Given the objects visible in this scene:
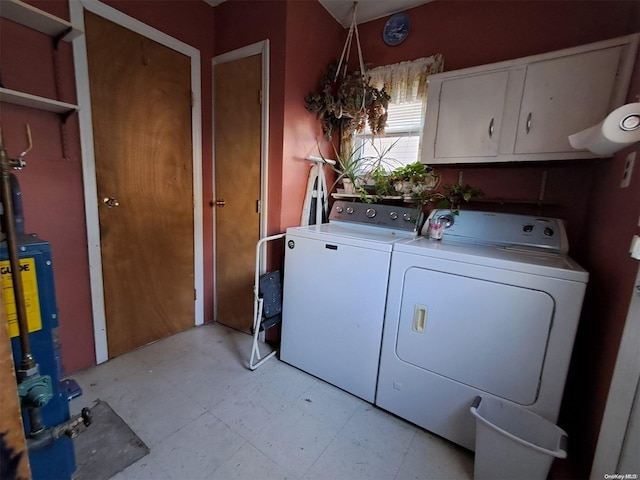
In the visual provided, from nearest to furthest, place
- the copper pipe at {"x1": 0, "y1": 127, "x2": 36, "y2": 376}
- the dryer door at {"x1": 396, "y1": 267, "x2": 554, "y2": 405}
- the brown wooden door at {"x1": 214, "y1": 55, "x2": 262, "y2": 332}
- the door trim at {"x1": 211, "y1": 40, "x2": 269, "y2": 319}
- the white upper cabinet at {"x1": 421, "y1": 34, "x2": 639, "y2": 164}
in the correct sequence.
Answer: the copper pipe at {"x1": 0, "y1": 127, "x2": 36, "y2": 376}
the dryer door at {"x1": 396, "y1": 267, "x2": 554, "y2": 405}
the white upper cabinet at {"x1": 421, "y1": 34, "x2": 639, "y2": 164}
the door trim at {"x1": 211, "y1": 40, "x2": 269, "y2": 319}
the brown wooden door at {"x1": 214, "y1": 55, "x2": 262, "y2": 332}

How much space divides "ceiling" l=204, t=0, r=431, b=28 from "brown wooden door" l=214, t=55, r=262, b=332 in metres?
0.65

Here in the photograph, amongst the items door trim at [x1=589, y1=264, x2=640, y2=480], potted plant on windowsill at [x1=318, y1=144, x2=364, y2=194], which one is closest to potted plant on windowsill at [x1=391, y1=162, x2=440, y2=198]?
potted plant on windowsill at [x1=318, y1=144, x2=364, y2=194]

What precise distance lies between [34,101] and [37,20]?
0.39 metres

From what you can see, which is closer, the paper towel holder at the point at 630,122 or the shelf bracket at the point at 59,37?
the paper towel holder at the point at 630,122

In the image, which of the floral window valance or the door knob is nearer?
the door knob

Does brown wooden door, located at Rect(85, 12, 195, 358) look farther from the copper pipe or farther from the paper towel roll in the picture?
the paper towel roll

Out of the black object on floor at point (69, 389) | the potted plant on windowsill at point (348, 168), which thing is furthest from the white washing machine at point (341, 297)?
the black object on floor at point (69, 389)

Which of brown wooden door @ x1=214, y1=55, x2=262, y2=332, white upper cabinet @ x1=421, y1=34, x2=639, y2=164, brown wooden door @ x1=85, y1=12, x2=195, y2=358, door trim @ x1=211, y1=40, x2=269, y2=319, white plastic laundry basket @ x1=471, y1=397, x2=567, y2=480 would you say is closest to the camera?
white plastic laundry basket @ x1=471, y1=397, x2=567, y2=480

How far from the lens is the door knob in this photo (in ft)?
5.89

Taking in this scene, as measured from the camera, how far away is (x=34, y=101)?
1367 mm

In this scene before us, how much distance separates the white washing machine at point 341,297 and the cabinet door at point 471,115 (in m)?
0.47

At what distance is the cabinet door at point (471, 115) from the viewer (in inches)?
63.0

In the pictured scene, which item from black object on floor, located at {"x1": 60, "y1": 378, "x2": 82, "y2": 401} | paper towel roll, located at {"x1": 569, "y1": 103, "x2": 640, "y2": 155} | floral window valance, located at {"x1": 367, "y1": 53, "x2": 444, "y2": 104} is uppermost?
floral window valance, located at {"x1": 367, "y1": 53, "x2": 444, "y2": 104}

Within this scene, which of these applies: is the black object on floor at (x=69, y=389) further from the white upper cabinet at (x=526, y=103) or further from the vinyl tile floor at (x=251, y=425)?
the white upper cabinet at (x=526, y=103)
